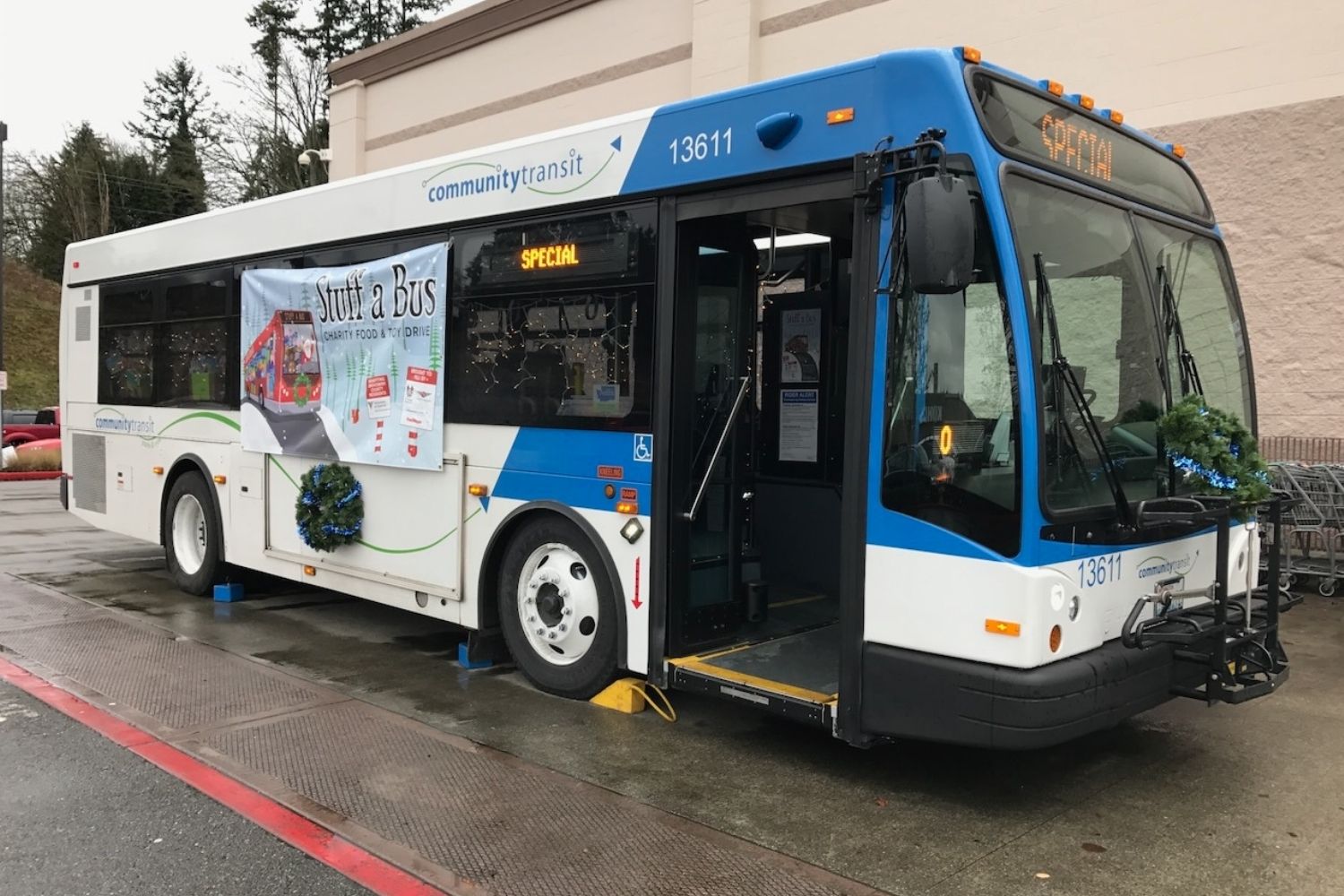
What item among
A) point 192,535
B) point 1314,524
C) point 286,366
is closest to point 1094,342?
point 286,366

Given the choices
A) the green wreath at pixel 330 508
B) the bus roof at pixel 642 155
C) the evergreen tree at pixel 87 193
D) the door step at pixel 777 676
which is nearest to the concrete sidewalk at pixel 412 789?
the door step at pixel 777 676

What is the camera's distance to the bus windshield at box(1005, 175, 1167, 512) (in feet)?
13.3

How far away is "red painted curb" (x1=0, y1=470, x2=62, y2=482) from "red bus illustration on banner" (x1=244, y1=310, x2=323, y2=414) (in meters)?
17.3

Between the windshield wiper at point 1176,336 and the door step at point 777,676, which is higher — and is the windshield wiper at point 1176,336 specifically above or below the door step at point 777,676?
above

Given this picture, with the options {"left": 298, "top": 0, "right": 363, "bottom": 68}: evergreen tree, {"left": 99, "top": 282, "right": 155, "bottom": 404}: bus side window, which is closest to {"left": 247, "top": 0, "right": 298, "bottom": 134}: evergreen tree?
{"left": 298, "top": 0, "right": 363, "bottom": 68}: evergreen tree

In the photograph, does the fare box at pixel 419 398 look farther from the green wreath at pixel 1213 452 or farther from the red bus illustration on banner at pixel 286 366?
the green wreath at pixel 1213 452

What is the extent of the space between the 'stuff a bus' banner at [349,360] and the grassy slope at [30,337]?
3844 cm

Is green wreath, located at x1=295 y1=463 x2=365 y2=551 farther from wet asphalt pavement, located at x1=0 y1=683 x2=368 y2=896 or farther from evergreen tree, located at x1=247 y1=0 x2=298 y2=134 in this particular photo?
evergreen tree, located at x1=247 y1=0 x2=298 y2=134

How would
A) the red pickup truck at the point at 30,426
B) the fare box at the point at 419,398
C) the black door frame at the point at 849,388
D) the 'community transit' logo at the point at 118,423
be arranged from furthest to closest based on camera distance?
1. the red pickup truck at the point at 30,426
2. the 'community transit' logo at the point at 118,423
3. the fare box at the point at 419,398
4. the black door frame at the point at 849,388

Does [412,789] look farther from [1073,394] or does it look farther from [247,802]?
[1073,394]

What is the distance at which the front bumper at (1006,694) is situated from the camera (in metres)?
3.92

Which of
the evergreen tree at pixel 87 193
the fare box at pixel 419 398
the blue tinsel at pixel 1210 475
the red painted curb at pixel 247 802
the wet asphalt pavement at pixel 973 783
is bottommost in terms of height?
the red painted curb at pixel 247 802

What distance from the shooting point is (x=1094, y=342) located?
4414 mm

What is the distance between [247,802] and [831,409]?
4.22 m
